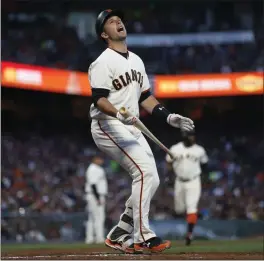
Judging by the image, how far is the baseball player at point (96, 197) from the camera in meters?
15.6

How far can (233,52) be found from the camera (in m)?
24.1

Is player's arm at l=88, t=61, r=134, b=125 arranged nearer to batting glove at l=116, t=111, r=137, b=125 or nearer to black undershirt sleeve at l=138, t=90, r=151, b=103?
batting glove at l=116, t=111, r=137, b=125

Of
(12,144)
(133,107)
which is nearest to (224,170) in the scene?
(12,144)

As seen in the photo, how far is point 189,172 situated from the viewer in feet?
44.2

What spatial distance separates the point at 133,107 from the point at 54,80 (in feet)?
47.0

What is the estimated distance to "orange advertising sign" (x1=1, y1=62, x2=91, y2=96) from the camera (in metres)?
19.7

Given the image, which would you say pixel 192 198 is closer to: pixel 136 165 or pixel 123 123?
pixel 136 165

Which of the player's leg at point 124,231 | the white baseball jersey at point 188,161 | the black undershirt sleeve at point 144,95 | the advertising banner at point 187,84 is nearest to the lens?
the player's leg at point 124,231

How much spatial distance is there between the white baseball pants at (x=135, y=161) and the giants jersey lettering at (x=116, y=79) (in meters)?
0.14

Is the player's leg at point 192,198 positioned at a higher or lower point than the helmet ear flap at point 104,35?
lower

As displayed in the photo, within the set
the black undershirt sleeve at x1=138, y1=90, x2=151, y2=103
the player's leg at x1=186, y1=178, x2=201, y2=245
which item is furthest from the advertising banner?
the black undershirt sleeve at x1=138, y1=90, x2=151, y2=103

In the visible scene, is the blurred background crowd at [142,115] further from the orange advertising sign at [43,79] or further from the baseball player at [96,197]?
the baseball player at [96,197]

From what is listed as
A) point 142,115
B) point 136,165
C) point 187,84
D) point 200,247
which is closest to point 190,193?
point 200,247

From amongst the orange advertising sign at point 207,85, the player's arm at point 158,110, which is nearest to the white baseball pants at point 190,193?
the player's arm at point 158,110
